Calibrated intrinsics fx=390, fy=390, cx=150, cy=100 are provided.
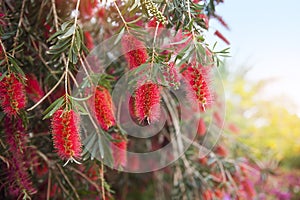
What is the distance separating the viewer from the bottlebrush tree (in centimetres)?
71

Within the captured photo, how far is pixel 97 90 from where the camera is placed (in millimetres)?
805

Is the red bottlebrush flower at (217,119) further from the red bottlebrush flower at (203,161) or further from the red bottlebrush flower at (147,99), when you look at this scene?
the red bottlebrush flower at (147,99)

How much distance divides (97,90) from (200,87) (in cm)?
23

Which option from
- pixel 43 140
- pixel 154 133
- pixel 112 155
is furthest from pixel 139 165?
pixel 112 155

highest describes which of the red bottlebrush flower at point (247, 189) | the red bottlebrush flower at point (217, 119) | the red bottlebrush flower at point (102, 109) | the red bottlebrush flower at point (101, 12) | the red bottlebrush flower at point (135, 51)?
the red bottlebrush flower at point (101, 12)

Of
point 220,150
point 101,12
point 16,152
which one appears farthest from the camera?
point 220,150

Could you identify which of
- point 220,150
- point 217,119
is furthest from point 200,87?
point 217,119

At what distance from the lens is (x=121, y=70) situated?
1.16m

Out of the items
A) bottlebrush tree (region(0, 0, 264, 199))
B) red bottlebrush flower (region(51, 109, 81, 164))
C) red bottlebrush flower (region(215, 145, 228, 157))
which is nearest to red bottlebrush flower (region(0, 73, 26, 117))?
bottlebrush tree (region(0, 0, 264, 199))

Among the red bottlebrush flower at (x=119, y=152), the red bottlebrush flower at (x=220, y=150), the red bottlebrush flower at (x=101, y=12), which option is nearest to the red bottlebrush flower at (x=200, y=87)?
the red bottlebrush flower at (x=119, y=152)

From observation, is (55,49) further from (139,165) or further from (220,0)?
(139,165)

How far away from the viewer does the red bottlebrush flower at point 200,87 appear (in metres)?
0.69

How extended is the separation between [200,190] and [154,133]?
10.7 inches

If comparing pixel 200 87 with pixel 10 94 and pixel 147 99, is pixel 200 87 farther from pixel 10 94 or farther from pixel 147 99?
pixel 10 94
